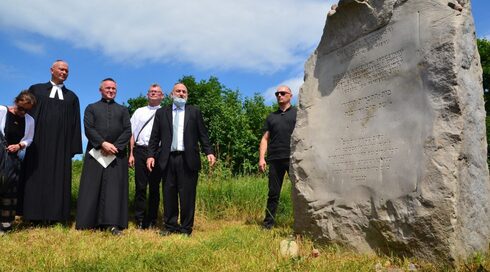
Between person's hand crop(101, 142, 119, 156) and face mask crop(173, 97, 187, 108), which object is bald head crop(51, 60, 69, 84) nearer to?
person's hand crop(101, 142, 119, 156)

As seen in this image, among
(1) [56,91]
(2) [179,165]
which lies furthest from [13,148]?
(2) [179,165]

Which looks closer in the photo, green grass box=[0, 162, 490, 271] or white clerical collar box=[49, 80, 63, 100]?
green grass box=[0, 162, 490, 271]

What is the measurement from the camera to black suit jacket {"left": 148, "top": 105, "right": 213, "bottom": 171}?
224 inches

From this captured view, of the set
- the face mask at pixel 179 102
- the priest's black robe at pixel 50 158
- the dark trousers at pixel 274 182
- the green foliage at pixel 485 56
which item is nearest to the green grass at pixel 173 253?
the dark trousers at pixel 274 182

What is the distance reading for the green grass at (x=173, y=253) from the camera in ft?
12.1

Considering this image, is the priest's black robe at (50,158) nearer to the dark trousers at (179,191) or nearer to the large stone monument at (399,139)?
the dark trousers at (179,191)

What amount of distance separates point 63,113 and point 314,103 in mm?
3611

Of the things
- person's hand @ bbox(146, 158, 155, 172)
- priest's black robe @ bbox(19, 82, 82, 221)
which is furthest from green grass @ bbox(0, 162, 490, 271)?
person's hand @ bbox(146, 158, 155, 172)

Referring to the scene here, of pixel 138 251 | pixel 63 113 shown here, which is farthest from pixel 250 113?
pixel 138 251

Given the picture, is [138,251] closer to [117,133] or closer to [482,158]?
[117,133]

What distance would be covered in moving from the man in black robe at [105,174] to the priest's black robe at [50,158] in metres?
0.44

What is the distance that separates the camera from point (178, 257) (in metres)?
4.00

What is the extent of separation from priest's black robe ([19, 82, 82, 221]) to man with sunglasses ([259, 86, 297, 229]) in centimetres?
279

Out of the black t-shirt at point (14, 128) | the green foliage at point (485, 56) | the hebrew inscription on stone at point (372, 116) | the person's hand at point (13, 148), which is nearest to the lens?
the hebrew inscription on stone at point (372, 116)
